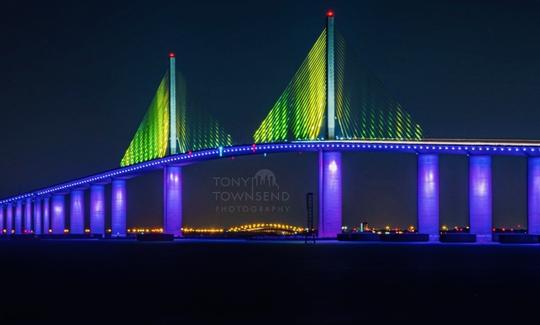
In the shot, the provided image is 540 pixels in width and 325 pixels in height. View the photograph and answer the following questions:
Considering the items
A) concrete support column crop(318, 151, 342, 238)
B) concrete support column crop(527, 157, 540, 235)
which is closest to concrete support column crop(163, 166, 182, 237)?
concrete support column crop(318, 151, 342, 238)

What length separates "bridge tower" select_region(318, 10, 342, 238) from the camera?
7494cm

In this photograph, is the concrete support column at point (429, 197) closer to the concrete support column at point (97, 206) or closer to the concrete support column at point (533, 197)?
the concrete support column at point (533, 197)

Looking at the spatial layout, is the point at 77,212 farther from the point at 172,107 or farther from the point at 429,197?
the point at 429,197

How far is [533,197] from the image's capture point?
77188 millimetres

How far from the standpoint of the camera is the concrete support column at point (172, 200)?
9231 centimetres

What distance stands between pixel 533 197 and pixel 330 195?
1678cm

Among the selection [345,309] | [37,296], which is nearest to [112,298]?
[37,296]

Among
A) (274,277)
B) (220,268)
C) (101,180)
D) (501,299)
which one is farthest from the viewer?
(101,180)

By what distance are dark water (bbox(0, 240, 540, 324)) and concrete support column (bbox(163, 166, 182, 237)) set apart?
58695 mm

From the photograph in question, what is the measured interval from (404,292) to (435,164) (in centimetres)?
A: 5914

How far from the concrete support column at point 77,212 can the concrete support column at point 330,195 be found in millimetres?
56340

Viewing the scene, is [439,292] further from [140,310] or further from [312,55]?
[312,55]

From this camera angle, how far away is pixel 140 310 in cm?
1831

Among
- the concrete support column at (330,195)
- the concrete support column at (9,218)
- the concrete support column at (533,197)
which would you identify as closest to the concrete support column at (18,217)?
the concrete support column at (9,218)
